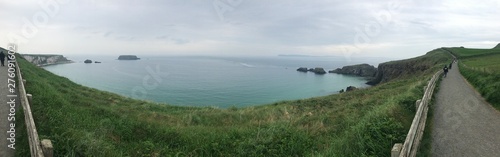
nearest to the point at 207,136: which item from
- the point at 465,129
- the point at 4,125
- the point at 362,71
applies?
the point at 4,125

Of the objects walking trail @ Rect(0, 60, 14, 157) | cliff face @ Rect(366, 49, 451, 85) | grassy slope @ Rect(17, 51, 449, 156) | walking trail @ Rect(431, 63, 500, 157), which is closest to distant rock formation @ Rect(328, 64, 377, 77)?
cliff face @ Rect(366, 49, 451, 85)

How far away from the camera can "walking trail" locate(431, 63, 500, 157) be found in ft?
30.0

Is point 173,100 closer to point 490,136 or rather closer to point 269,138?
point 269,138

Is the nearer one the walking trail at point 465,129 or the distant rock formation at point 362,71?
the walking trail at point 465,129

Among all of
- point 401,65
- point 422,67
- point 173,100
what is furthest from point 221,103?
point 401,65

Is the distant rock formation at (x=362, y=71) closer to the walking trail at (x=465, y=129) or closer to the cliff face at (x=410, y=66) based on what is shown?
the cliff face at (x=410, y=66)

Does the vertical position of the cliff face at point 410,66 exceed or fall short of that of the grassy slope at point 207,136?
it exceeds it

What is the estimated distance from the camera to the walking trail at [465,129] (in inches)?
360

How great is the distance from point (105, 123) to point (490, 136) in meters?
15.3

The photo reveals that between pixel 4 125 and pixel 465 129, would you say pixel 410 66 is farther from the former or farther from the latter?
pixel 4 125

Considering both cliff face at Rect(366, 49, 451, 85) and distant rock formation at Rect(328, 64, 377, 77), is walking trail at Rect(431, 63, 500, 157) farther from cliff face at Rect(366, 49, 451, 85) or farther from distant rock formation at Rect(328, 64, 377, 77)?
distant rock formation at Rect(328, 64, 377, 77)

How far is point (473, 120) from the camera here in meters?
13.2

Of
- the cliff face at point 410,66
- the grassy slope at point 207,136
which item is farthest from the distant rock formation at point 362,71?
the grassy slope at point 207,136

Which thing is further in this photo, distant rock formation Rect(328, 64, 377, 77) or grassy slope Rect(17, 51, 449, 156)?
distant rock formation Rect(328, 64, 377, 77)
